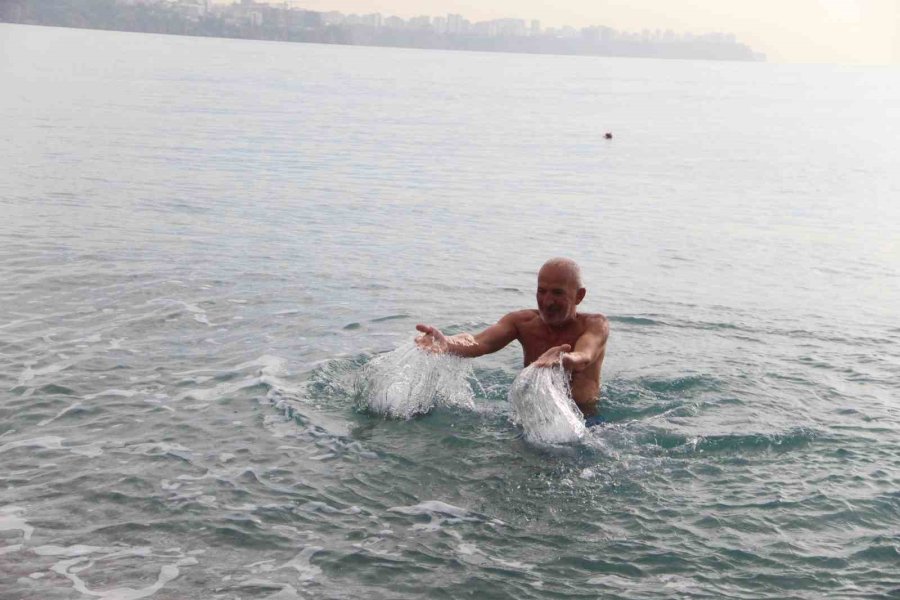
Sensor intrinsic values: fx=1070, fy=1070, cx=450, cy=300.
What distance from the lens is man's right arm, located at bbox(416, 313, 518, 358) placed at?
962 centimetres

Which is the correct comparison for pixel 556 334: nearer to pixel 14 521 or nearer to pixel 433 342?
pixel 433 342

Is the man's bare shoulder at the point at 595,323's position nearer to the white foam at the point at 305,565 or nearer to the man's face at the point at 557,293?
the man's face at the point at 557,293

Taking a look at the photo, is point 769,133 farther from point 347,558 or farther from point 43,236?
point 347,558

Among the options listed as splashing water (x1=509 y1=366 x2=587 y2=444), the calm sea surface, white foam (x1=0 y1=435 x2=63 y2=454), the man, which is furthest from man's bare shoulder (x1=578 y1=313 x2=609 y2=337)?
white foam (x1=0 y1=435 x2=63 y2=454)

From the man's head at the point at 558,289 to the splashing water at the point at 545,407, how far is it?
610 millimetres

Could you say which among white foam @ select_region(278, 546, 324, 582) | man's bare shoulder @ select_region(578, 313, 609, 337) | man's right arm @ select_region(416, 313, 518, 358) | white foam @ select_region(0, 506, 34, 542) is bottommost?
white foam @ select_region(278, 546, 324, 582)

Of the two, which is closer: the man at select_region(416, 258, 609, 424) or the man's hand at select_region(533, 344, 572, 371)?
the man's hand at select_region(533, 344, 572, 371)

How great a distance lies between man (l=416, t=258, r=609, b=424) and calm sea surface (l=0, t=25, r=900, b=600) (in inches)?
23.5

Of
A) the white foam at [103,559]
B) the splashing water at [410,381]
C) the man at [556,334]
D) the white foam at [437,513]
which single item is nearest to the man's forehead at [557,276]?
the man at [556,334]

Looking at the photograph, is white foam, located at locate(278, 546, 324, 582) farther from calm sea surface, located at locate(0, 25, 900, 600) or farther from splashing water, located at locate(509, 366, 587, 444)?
Result: splashing water, located at locate(509, 366, 587, 444)

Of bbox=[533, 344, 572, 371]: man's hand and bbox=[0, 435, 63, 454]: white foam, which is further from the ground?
bbox=[533, 344, 572, 371]: man's hand

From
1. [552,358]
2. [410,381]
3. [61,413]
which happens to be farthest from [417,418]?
[61,413]

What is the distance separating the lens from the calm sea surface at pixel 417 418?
737 centimetres

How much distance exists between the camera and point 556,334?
396 inches
